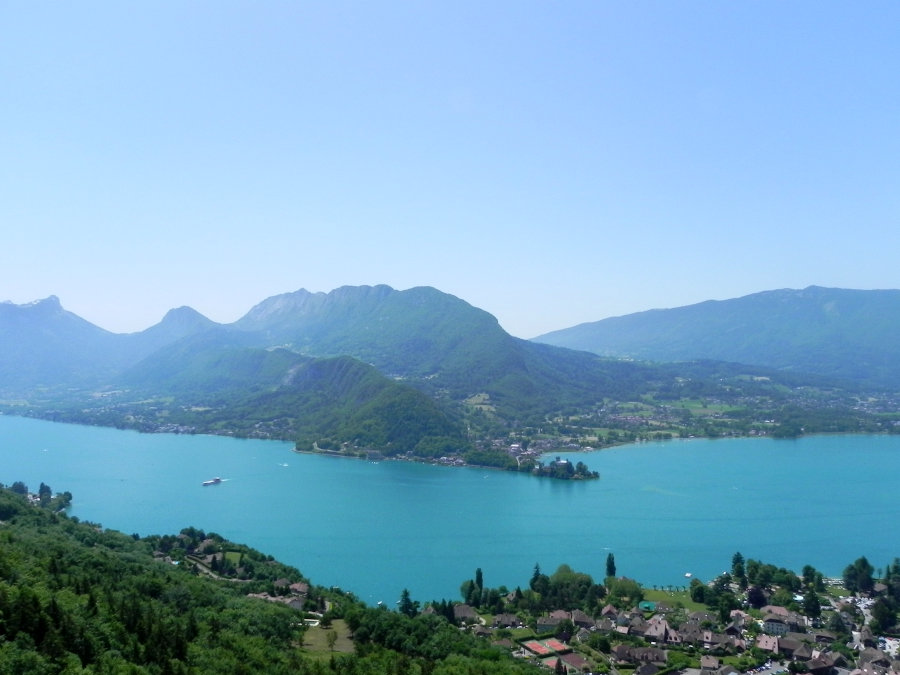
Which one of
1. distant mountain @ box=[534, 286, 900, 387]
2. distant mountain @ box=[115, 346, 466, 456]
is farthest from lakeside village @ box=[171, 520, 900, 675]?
distant mountain @ box=[534, 286, 900, 387]

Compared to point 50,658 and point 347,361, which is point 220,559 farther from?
point 347,361

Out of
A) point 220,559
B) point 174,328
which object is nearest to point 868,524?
point 220,559


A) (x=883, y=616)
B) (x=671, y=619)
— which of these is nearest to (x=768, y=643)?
(x=671, y=619)

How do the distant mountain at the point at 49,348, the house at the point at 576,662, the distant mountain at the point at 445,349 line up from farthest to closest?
the distant mountain at the point at 49,348
the distant mountain at the point at 445,349
the house at the point at 576,662

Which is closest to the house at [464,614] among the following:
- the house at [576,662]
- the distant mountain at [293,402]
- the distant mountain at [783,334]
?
the house at [576,662]

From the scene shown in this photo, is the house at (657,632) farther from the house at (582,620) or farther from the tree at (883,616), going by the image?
the tree at (883,616)

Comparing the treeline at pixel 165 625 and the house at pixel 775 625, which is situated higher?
the treeline at pixel 165 625

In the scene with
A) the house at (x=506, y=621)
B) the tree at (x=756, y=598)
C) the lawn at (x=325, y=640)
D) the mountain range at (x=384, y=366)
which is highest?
the mountain range at (x=384, y=366)
